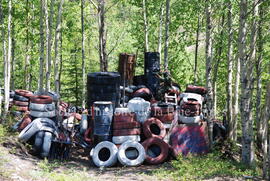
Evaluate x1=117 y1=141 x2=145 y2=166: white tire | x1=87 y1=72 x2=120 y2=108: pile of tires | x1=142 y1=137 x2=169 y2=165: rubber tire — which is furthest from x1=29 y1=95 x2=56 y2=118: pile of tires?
x1=142 y1=137 x2=169 y2=165: rubber tire

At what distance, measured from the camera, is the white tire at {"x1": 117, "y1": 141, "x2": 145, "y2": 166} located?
9.80m

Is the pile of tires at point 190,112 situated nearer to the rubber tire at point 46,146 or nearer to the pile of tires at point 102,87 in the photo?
the pile of tires at point 102,87

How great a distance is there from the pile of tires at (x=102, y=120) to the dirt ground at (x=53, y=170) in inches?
39.2

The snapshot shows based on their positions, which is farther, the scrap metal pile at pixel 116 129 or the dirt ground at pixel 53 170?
the scrap metal pile at pixel 116 129

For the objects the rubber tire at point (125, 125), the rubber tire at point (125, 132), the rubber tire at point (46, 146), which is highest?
the rubber tire at point (125, 125)

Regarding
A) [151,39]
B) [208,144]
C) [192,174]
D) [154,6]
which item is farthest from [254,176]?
[151,39]

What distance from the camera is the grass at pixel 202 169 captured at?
8.27 metres

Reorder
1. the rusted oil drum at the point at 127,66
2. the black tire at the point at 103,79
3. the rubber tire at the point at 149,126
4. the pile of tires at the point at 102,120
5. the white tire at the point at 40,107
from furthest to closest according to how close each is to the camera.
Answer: the rusted oil drum at the point at 127,66
the black tire at the point at 103,79
the white tire at the point at 40,107
the rubber tire at the point at 149,126
the pile of tires at the point at 102,120

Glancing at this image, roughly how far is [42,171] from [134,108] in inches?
160

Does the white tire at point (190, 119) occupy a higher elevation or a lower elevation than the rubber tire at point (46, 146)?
higher

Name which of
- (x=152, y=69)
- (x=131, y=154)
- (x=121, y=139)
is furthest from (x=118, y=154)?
(x=152, y=69)

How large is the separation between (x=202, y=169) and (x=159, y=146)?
1.99 m

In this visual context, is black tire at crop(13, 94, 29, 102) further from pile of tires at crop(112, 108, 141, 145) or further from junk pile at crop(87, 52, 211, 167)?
pile of tires at crop(112, 108, 141, 145)

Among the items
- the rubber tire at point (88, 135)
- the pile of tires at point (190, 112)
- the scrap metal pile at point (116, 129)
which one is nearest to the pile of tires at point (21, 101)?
the scrap metal pile at point (116, 129)
